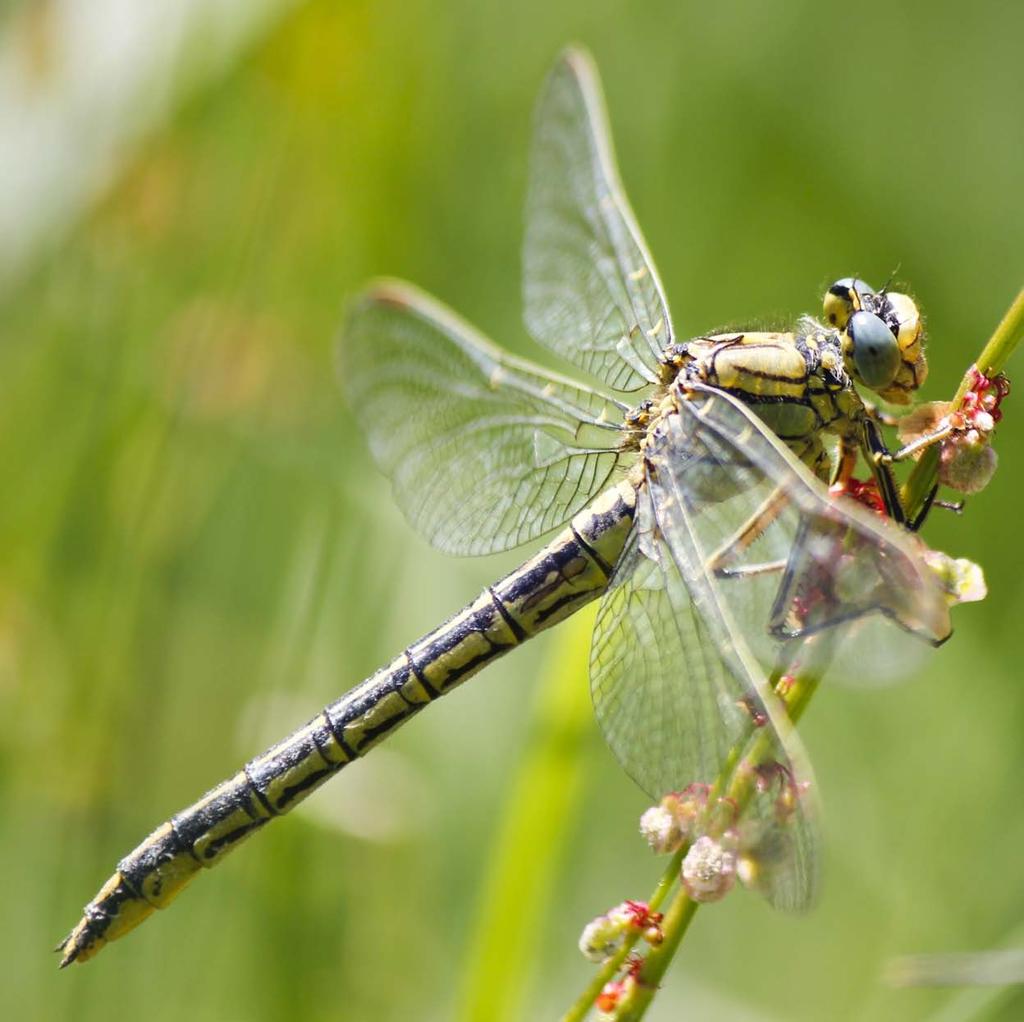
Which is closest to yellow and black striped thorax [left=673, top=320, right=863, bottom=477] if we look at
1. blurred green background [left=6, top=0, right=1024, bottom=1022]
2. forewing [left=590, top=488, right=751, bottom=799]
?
forewing [left=590, top=488, right=751, bottom=799]

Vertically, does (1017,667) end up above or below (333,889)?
below

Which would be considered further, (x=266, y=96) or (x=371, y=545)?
(x=266, y=96)

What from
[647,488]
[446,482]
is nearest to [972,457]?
[647,488]

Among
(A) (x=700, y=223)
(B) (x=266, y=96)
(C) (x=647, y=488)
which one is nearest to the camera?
(C) (x=647, y=488)

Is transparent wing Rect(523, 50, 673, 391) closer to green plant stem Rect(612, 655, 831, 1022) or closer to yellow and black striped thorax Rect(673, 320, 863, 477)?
yellow and black striped thorax Rect(673, 320, 863, 477)

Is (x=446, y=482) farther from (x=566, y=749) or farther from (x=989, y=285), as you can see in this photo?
(x=989, y=285)

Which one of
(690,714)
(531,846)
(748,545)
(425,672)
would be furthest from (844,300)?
(531,846)
